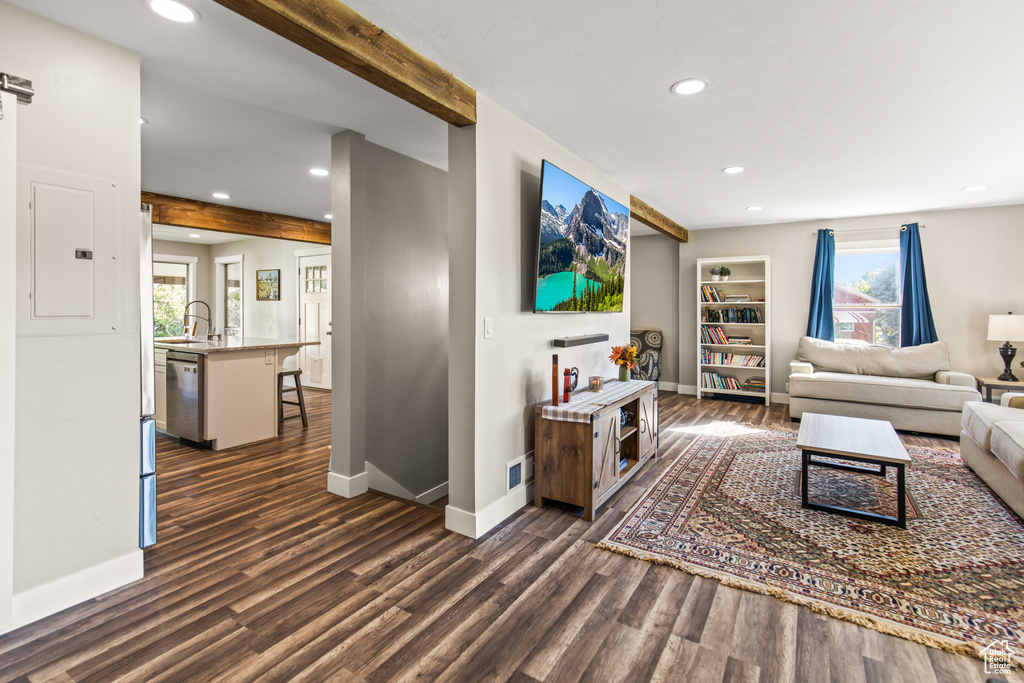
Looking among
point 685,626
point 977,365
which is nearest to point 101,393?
point 685,626

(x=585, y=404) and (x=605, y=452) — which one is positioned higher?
(x=585, y=404)

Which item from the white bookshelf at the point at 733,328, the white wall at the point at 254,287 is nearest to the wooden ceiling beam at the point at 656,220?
the white bookshelf at the point at 733,328

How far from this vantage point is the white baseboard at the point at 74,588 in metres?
1.83

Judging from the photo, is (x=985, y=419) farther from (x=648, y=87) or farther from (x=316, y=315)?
(x=316, y=315)

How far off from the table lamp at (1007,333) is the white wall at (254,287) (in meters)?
8.33

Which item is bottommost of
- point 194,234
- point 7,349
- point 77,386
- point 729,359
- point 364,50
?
point 729,359

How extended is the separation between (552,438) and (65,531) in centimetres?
222

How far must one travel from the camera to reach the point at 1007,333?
4.95 m

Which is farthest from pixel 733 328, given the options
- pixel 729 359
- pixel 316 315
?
pixel 316 315

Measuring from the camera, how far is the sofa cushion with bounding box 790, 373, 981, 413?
4.59 meters

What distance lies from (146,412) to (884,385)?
5.90 metres

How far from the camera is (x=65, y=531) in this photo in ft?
6.39

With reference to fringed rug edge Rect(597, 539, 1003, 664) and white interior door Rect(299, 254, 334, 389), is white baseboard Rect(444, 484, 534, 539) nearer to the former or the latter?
fringed rug edge Rect(597, 539, 1003, 664)

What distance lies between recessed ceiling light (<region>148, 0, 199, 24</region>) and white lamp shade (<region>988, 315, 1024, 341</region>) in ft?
22.9
